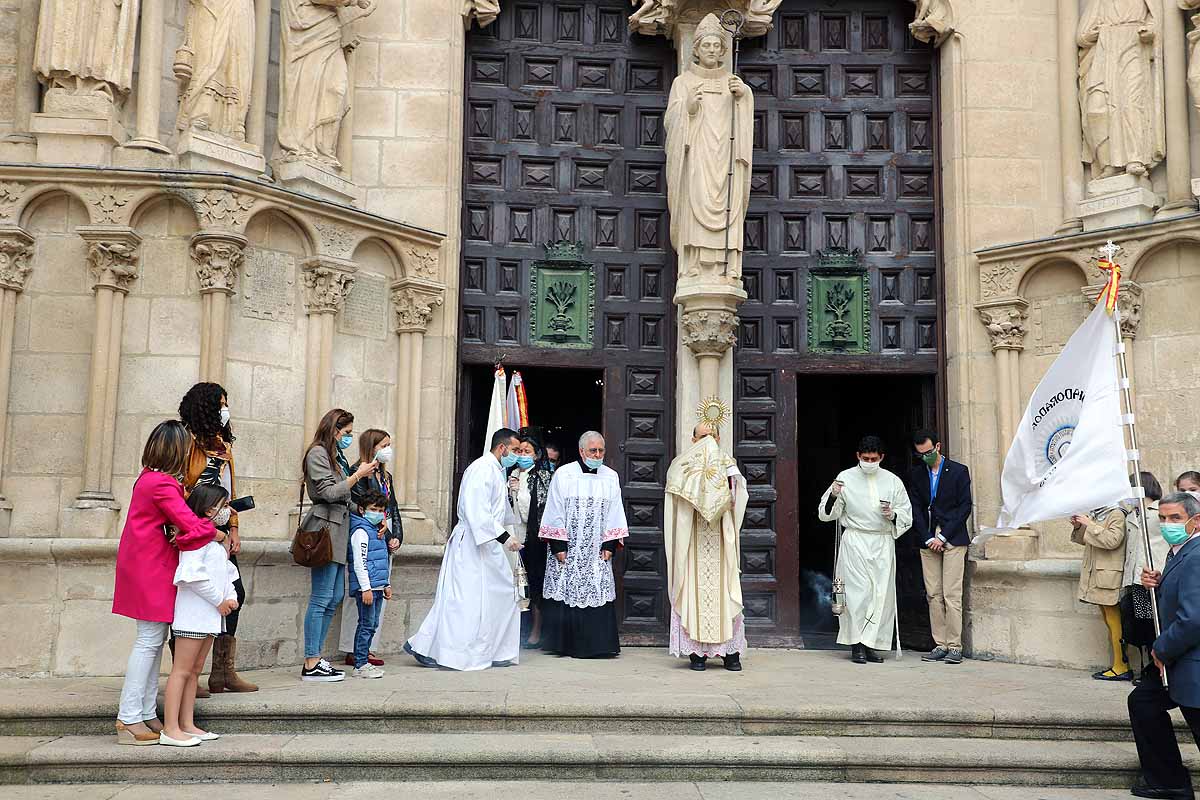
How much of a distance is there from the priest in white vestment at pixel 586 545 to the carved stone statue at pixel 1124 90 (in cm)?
532

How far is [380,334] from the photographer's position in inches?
397

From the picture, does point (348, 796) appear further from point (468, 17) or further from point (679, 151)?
point (468, 17)

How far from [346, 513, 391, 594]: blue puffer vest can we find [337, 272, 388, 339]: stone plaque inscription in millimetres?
2323

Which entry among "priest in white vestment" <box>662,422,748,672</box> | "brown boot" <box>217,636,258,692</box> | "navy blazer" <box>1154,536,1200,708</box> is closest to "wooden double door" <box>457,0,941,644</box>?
"priest in white vestment" <box>662,422,748,672</box>

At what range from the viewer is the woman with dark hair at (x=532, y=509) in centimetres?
1002

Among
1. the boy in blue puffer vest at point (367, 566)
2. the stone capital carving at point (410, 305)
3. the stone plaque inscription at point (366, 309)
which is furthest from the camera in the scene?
the stone capital carving at point (410, 305)

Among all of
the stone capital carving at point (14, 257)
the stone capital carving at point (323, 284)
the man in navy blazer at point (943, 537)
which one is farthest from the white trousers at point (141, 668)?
the man in navy blazer at point (943, 537)

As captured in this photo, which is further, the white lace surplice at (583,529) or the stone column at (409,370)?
the stone column at (409,370)

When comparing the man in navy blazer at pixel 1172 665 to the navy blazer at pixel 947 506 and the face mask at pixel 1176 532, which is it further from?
the navy blazer at pixel 947 506

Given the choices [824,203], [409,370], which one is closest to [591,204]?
[824,203]

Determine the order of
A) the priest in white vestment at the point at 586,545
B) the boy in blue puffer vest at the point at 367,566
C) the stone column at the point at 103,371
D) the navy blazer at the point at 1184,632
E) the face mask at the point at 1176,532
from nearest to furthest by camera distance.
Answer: the navy blazer at the point at 1184,632
the face mask at the point at 1176,532
the boy in blue puffer vest at the point at 367,566
the stone column at the point at 103,371
the priest in white vestment at the point at 586,545

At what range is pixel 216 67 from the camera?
902 centimetres

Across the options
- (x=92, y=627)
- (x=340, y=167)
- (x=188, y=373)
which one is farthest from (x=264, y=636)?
(x=340, y=167)

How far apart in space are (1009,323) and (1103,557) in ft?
8.12
